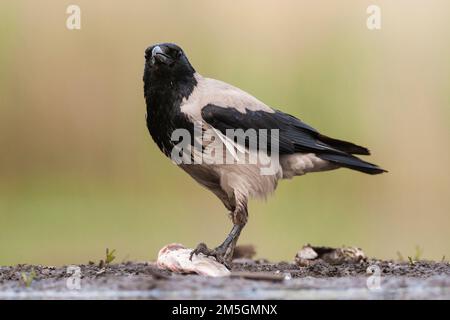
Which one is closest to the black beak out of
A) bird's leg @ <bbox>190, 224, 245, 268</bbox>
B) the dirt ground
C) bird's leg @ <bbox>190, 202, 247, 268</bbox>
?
bird's leg @ <bbox>190, 202, 247, 268</bbox>

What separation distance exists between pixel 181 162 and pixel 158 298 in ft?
6.38

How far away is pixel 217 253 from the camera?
5094 millimetres

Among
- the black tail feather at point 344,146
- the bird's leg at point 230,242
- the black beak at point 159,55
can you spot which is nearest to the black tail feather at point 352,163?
the black tail feather at point 344,146

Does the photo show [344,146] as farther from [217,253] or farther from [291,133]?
[217,253]

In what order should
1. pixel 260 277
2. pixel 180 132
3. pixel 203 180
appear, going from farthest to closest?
pixel 203 180, pixel 180 132, pixel 260 277

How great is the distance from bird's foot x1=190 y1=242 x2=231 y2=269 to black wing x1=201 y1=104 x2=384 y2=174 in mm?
821

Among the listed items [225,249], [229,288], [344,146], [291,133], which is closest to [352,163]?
[344,146]

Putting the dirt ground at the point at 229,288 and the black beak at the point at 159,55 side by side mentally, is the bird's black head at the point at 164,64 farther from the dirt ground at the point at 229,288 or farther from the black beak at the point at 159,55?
the dirt ground at the point at 229,288

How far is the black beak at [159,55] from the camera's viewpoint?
16.9 ft

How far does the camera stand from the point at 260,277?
146 inches

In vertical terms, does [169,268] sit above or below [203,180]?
below

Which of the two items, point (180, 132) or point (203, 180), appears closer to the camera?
point (180, 132)
